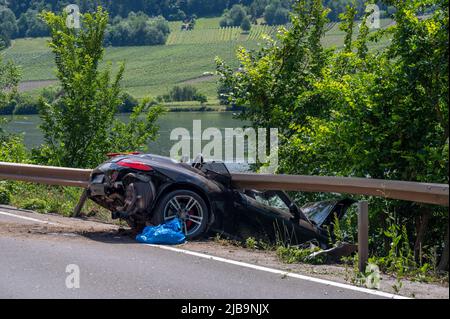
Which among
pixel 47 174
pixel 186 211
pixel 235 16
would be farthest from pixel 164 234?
pixel 235 16

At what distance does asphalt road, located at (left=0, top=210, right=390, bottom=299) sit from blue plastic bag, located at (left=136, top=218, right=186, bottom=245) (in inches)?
8.6

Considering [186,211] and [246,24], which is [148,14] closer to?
[246,24]

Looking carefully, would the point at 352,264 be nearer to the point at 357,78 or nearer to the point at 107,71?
the point at 357,78

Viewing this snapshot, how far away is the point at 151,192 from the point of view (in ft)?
34.8

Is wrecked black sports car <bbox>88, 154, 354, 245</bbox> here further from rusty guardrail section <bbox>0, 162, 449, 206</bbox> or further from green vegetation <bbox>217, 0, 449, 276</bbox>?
green vegetation <bbox>217, 0, 449, 276</bbox>

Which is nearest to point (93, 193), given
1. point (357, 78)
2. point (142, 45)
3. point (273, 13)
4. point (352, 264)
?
point (352, 264)

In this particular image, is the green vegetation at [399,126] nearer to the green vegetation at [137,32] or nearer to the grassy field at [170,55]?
the grassy field at [170,55]

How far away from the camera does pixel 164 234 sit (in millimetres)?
10398

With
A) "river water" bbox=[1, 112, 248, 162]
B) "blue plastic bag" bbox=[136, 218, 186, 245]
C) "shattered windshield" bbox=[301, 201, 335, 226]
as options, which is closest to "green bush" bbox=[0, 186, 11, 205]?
"blue plastic bag" bbox=[136, 218, 186, 245]

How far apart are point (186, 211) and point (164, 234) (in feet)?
1.68

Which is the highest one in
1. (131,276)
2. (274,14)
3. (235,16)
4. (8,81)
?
(274,14)

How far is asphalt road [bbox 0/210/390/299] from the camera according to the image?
764 cm
